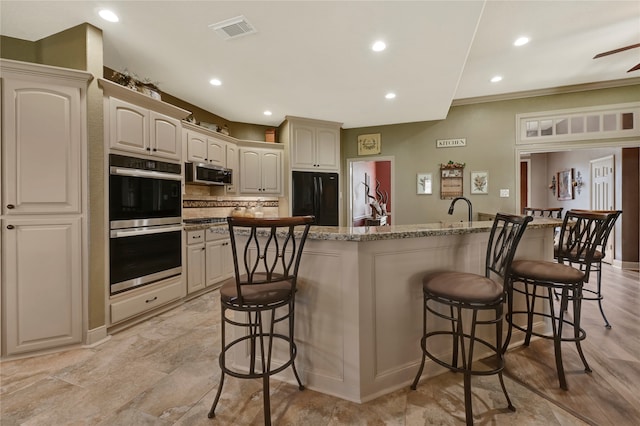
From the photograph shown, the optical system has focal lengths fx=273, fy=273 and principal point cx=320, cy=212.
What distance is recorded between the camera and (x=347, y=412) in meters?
1.46

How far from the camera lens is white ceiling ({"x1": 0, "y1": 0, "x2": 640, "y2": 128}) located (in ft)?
6.86

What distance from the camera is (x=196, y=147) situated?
3.63 meters

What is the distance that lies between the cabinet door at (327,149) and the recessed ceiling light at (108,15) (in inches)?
118

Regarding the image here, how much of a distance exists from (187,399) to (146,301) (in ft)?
4.81

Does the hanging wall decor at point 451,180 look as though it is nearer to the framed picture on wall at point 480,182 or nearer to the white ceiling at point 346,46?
the framed picture on wall at point 480,182

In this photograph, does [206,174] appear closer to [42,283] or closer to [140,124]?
[140,124]

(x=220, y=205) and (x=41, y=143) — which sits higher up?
(x=41, y=143)

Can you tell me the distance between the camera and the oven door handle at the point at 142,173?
7.90ft

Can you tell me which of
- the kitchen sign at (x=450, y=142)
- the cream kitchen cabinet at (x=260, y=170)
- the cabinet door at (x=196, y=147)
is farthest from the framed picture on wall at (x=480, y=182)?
the cabinet door at (x=196, y=147)

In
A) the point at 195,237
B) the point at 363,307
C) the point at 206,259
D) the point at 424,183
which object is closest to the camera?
the point at 363,307

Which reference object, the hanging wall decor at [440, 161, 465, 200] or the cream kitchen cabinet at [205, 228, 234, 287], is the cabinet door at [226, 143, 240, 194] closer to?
the cream kitchen cabinet at [205, 228, 234, 287]

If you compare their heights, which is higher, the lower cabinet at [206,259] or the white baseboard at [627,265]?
the lower cabinet at [206,259]

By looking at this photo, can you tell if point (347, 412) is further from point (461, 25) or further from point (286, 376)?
point (461, 25)

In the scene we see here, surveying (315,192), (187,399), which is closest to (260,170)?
(315,192)
